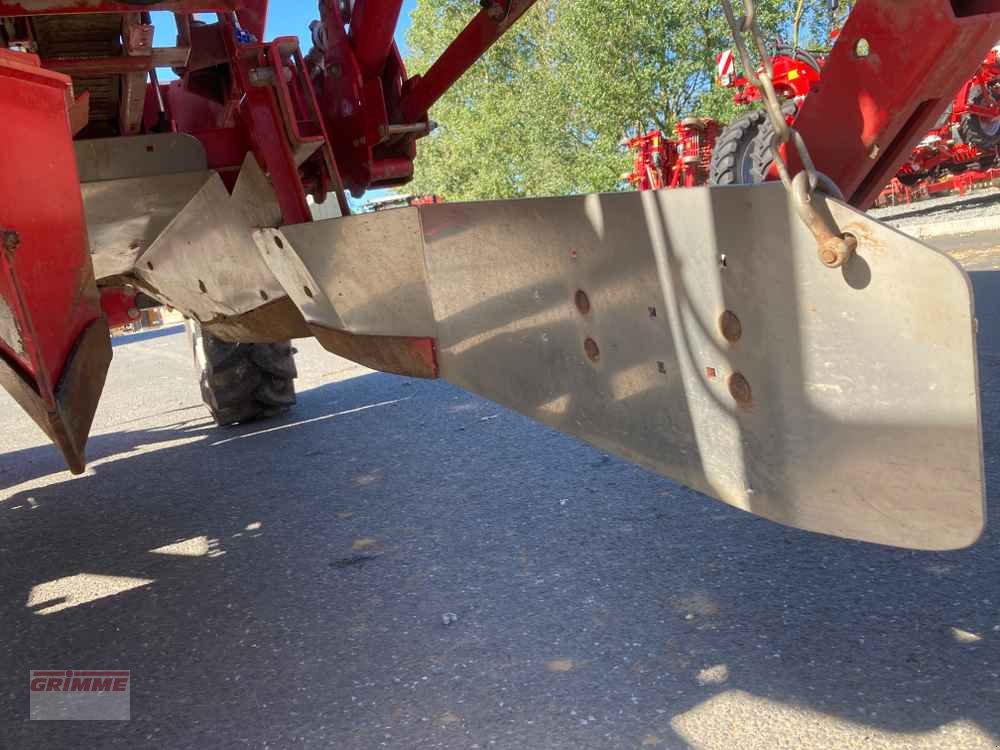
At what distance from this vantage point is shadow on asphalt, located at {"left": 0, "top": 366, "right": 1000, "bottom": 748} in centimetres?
224

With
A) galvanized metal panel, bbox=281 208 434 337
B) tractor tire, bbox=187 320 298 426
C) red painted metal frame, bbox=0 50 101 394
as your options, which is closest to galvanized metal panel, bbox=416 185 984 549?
galvanized metal panel, bbox=281 208 434 337

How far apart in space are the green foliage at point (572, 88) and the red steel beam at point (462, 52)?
11275 mm

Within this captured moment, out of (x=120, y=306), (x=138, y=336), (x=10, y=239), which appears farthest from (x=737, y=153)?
(x=138, y=336)

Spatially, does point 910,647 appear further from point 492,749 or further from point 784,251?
point 784,251

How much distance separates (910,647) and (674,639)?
0.55 metres

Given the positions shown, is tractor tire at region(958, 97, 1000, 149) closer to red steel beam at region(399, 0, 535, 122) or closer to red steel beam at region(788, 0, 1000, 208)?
red steel beam at region(399, 0, 535, 122)

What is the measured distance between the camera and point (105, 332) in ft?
9.77

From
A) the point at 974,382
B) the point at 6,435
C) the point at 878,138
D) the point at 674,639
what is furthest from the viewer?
the point at 6,435

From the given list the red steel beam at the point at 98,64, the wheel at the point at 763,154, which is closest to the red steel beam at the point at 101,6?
the red steel beam at the point at 98,64

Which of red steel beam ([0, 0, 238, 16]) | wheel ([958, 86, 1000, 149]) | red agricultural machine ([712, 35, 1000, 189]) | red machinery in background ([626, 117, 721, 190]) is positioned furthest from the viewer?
red machinery in background ([626, 117, 721, 190])

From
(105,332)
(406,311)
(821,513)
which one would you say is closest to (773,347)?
(821,513)

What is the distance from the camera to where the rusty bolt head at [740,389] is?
1.64 meters

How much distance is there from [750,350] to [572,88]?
66.4 ft

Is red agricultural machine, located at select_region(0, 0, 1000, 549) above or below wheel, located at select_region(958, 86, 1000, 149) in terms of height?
above
